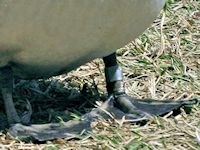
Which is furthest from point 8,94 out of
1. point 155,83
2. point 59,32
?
point 155,83

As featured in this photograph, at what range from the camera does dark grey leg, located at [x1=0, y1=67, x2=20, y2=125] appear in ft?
9.77

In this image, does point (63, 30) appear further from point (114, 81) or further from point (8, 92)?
point (114, 81)

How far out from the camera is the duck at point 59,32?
2.69 m

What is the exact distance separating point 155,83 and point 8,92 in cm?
79

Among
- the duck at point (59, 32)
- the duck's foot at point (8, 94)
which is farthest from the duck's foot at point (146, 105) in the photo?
the duck's foot at point (8, 94)

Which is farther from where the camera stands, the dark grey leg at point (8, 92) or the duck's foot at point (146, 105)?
the duck's foot at point (146, 105)

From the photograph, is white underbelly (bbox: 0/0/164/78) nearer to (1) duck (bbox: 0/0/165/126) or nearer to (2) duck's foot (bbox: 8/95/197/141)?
(1) duck (bbox: 0/0/165/126)

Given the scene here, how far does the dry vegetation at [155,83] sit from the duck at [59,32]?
26 centimetres

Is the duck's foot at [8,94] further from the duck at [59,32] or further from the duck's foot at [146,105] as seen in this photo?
the duck's foot at [146,105]

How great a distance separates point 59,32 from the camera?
2.76 meters

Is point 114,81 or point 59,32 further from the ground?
point 59,32

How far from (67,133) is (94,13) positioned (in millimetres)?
471

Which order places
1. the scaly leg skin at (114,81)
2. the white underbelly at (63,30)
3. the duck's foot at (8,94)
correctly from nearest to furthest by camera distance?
the white underbelly at (63,30)
the duck's foot at (8,94)
the scaly leg skin at (114,81)

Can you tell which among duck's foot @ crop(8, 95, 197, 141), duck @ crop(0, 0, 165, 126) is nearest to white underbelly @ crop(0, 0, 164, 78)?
duck @ crop(0, 0, 165, 126)
